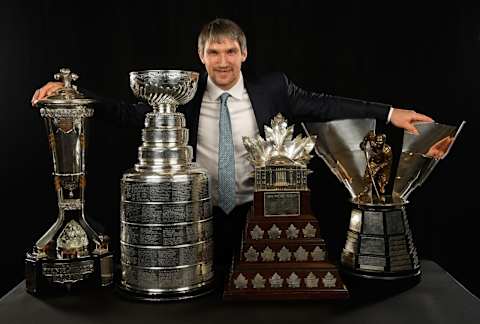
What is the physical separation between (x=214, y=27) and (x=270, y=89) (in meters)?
0.35

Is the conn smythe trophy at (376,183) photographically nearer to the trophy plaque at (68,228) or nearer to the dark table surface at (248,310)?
the dark table surface at (248,310)

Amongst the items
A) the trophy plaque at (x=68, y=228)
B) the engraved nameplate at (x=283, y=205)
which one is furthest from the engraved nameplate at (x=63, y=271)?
the engraved nameplate at (x=283, y=205)

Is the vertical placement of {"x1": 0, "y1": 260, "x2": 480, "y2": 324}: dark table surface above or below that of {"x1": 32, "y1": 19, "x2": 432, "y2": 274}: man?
below

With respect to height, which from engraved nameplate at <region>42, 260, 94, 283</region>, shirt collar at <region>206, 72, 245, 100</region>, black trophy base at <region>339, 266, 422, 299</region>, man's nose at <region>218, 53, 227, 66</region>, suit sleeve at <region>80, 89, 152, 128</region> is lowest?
black trophy base at <region>339, 266, 422, 299</region>

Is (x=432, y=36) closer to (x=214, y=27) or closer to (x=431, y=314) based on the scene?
(x=214, y=27)

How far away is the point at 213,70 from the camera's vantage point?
Result: 2420 millimetres

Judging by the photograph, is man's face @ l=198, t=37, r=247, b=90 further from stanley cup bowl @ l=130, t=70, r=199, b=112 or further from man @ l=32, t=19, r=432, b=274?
stanley cup bowl @ l=130, t=70, r=199, b=112

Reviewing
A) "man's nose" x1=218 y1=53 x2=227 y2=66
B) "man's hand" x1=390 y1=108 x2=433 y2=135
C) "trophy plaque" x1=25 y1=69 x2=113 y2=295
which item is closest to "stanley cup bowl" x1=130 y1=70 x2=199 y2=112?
"trophy plaque" x1=25 y1=69 x2=113 y2=295

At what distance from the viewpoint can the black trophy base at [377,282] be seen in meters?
1.72

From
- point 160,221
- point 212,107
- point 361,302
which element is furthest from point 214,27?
point 361,302

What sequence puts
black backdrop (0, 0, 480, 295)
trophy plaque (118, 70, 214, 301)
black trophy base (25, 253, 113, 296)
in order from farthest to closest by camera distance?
black backdrop (0, 0, 480, 295), black trophy base (25, 253, 113, 296), trophy plaque (118, 70, 214, 301)

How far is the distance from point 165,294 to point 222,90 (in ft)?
3.48

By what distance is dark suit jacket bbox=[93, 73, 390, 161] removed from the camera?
7.96 feet

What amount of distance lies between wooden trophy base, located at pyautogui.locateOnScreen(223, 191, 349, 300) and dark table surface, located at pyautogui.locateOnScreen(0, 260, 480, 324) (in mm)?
36
